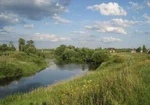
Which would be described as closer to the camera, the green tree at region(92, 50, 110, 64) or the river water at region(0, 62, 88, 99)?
the river water at region(0, 62, 88, 99)

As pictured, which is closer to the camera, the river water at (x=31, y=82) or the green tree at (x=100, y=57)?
the river water at (x=31, y=82)

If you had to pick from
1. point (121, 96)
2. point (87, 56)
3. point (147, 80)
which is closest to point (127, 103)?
point (121, 96)

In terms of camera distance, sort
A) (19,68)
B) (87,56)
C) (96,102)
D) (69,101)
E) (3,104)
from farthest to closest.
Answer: (87,56)
(19,68)
(3,104)
(69,101)
(96,102)

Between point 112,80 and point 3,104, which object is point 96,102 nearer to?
point 112,80

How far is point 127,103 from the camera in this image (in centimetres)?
608

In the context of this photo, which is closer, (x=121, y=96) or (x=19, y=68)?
(x=121, y=96)

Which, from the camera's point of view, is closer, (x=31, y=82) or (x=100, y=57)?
(x=31, y=82)

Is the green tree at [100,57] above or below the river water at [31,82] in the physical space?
above

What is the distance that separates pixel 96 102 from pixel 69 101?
0.87 metres

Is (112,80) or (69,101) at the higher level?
(112,80)

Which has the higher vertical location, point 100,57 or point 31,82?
point 100,57

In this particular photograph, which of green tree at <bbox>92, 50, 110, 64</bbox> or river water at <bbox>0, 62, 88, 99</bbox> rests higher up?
green tree at <bbox>92, 50, 110, 64</bbox>

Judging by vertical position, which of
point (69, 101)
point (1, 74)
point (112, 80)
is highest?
point (112, 80)

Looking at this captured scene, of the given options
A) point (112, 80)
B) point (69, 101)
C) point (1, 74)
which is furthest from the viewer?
point (1, 74)
